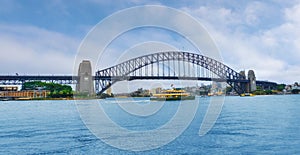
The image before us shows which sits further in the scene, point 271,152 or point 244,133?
point 244,133

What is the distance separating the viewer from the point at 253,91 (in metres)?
76.3

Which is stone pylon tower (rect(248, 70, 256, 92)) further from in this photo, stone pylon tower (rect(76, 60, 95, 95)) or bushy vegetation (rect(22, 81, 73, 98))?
bushy vegetation (rect(22, 81, 73, 98))

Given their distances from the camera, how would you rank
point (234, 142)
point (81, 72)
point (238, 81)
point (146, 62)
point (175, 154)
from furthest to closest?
point (238, 81) < point (146, 62) < point (81, 72) < point (234, 142) < point (175, 154)

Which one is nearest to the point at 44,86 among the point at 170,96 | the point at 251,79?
the point at 170,96

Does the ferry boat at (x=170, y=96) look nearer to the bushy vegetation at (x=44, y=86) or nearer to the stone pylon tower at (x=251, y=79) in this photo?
the bushy vegetation at (x=44, y=86)

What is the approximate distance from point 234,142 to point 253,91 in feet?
235

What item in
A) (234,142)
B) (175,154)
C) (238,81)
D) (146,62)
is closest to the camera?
(175,154)

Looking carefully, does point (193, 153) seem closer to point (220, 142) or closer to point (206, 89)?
point (220, 142)

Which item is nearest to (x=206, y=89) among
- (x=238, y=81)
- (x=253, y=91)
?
(x=238, y=81)

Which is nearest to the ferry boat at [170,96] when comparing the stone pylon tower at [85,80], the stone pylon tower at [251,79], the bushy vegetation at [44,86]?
the stone pylon tower at [85,80]

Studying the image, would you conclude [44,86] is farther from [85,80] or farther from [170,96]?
[170,96]

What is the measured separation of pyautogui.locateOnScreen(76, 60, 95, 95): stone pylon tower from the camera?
52.0 meters

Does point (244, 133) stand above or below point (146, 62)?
below

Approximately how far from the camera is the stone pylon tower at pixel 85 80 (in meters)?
52.0
